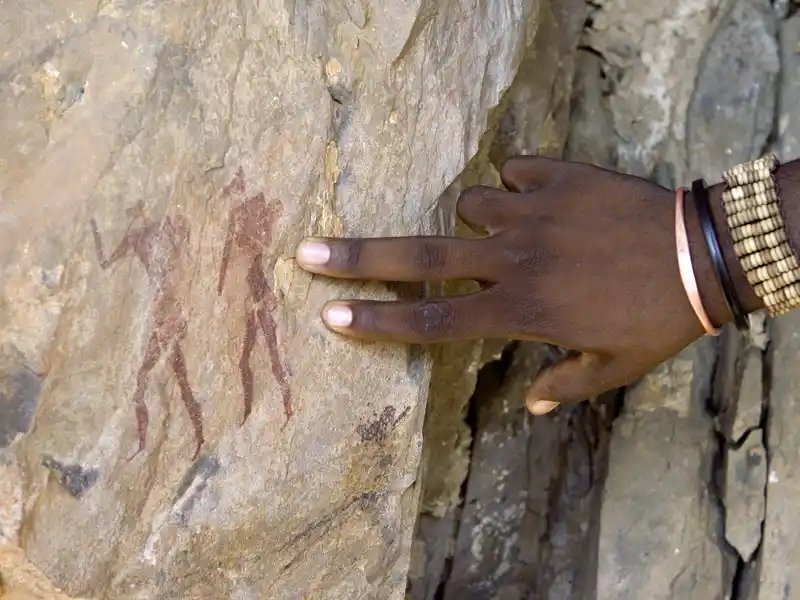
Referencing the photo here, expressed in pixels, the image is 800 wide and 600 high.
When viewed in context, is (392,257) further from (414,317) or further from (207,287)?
(207,287)

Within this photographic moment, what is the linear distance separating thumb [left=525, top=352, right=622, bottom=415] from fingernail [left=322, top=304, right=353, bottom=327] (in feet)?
1.04

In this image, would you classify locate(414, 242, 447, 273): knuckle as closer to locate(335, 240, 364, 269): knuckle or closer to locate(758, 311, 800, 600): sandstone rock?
locate(335, 240, 364, 269): knuckle

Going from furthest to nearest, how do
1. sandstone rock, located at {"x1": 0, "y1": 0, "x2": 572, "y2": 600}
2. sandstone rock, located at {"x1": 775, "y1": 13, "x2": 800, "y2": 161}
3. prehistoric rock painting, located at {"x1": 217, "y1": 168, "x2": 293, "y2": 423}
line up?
sandstone rock, located at {"x1": 775, "y1": 13, "x2": 800, "y2": 161} → prehistoric rock painting, located at {"x1": 217, "y1": 168, "x2": 293, "y2": 423} → sandstone rock, located at {"x1": 0, "y1": 0, "x2": 572, "y2": 600}

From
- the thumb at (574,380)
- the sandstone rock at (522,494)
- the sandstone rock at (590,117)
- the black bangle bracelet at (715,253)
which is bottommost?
the sandstone rock at (522,494)

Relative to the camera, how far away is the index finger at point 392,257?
1027mm

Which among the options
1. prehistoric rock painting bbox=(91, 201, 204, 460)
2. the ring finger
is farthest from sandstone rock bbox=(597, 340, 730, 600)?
prehistoric rock painting bbox=(91, 201, 204, 460)

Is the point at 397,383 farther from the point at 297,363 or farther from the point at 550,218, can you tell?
the point at 550,218

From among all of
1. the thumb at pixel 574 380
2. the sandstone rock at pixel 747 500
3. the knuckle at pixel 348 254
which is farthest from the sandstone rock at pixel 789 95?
the knuckle at pixel 348 254

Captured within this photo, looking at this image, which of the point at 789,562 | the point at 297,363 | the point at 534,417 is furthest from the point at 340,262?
the point at 789,562

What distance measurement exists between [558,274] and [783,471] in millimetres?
662

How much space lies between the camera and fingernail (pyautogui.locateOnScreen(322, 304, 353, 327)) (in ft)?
3.44

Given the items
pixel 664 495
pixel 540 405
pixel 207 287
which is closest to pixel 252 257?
pixel 207 287

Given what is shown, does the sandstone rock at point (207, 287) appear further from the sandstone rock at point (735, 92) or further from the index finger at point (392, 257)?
the sandstone rock at point (735, 92)

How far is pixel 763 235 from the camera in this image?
104 cm
